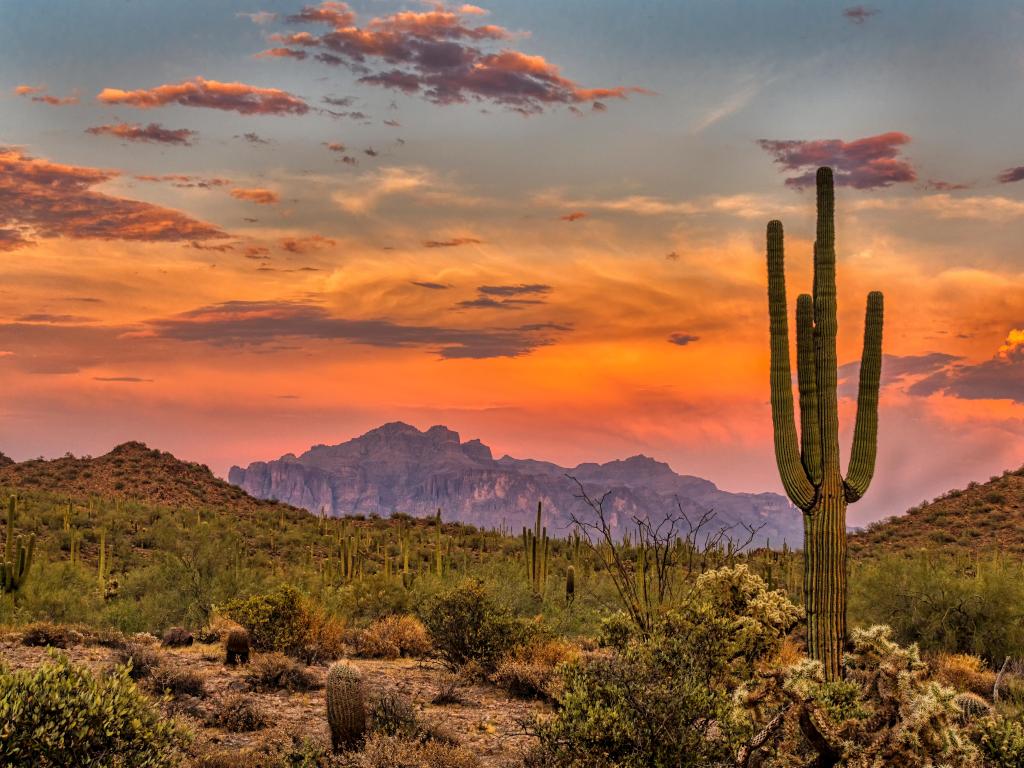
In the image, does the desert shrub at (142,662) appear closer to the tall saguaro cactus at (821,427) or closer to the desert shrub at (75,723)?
the desert shrub at (75,723)

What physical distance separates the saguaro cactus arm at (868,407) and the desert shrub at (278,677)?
887 centimetres

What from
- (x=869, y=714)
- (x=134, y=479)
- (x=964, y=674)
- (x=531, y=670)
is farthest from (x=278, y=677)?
(x=134, y=479)

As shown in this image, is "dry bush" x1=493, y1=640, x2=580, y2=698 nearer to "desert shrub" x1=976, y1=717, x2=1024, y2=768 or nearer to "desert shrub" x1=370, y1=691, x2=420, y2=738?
"desert shrub" x1=370, y1=691, x2=420, y2=738

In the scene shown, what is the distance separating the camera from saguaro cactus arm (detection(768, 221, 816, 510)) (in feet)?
38.4

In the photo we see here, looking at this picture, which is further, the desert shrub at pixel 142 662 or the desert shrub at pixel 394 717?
the desert shrub at pixel 142 662

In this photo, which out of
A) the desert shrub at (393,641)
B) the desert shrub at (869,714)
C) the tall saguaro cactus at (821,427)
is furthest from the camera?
the desert shrub at (393,641)

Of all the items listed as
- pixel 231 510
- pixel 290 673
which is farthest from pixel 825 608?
pixel 231 510

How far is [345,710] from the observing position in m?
10.5

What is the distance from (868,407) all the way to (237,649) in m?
11.5

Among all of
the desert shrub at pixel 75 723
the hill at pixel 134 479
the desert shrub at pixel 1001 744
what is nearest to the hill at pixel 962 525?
the desert shrub at pixel 1001 744

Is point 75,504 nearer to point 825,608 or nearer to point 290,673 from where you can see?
point 290,673

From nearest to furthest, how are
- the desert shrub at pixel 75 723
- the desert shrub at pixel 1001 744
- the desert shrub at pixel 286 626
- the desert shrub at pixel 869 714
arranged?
the desert shrub at pixel 75 723
the desert shrub at pixel 869 714
the desert shrub at pixel 1001 744
the desert shrub at pixel 286 626

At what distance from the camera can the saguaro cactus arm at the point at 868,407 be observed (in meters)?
11.9

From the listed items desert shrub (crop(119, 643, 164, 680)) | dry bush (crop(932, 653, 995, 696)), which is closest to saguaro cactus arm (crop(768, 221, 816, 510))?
dry bush (crop(932, 653, 995, 696))
